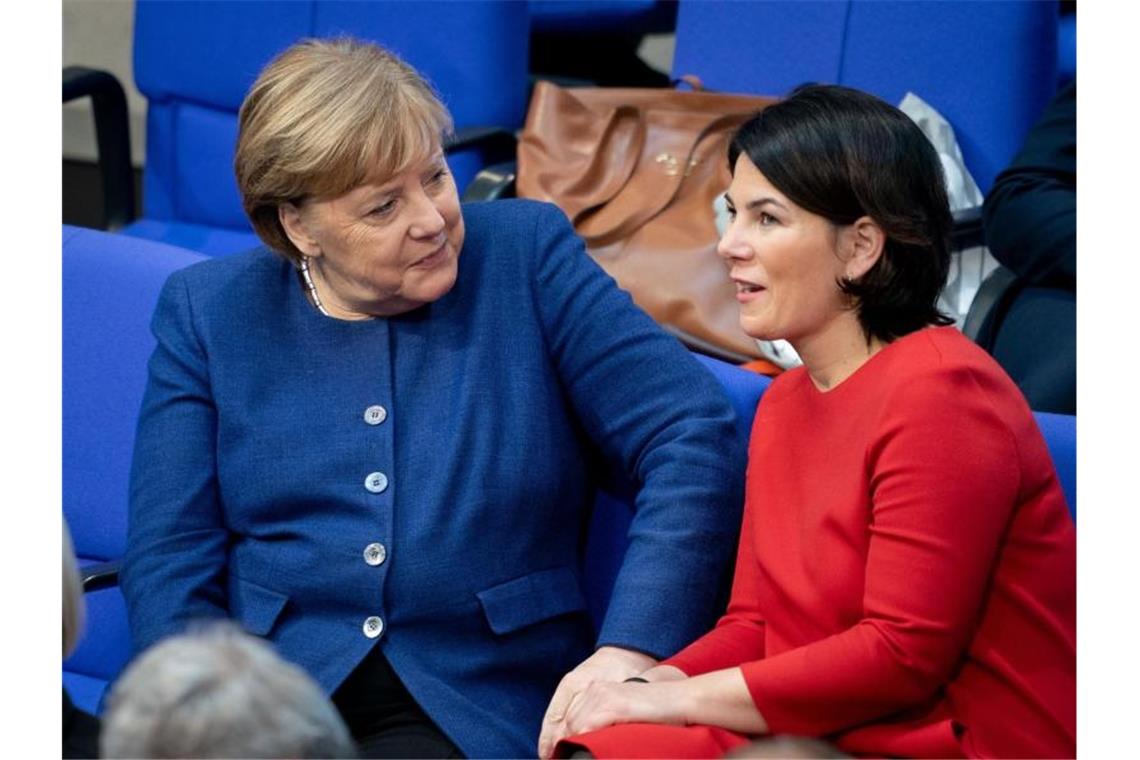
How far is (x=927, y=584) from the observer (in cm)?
160

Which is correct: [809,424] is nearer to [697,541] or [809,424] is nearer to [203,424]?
[697,541]

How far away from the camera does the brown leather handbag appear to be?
280 centimetres

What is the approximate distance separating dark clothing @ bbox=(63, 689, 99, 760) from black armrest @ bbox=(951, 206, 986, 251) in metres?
1.65

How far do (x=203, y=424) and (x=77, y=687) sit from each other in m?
0.48

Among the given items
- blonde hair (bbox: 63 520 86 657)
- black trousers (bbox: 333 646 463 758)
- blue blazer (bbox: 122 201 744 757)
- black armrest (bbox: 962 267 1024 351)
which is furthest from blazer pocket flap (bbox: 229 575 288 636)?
black armrest (bbox: 962 267 1024 351)

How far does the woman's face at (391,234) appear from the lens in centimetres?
199

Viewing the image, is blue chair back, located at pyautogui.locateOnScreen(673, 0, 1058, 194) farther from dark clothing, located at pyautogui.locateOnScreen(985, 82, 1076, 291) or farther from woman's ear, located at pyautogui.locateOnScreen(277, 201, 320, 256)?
woman's ear, located at pyautogui.locateOnScreen(277, 201, 320, 256)

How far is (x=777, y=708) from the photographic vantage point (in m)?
1.68

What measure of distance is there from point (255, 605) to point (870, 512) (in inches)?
29.7

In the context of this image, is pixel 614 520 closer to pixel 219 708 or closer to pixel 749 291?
pixel 749 291

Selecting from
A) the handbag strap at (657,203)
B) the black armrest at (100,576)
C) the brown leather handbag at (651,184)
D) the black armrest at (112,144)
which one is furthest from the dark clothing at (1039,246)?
the black armrest at (112,144)

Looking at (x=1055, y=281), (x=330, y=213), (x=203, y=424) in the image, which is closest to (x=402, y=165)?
(x=330, y=213)

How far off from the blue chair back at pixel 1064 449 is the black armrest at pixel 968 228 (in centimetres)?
92

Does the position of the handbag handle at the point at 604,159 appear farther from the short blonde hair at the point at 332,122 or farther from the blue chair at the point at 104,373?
the short blonde hair at the point at 332,122
